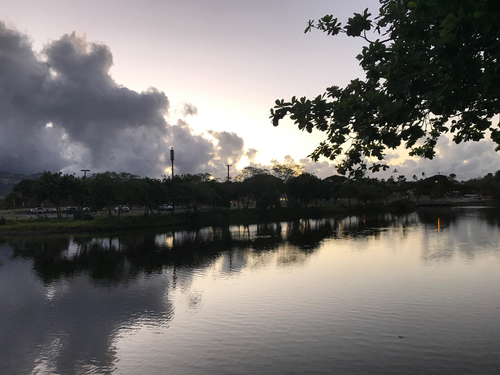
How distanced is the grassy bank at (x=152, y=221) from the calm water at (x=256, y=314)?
20550 mm

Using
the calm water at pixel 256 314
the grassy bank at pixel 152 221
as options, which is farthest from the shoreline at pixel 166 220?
the calm water at pixel 256 314

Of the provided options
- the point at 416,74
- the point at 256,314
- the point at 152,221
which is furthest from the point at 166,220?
the point at 416,74

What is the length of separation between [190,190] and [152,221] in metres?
8.29

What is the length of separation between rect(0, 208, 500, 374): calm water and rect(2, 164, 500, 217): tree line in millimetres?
5120

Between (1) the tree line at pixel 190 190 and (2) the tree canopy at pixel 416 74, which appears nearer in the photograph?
(2) the tree canopy at pixel 416 74

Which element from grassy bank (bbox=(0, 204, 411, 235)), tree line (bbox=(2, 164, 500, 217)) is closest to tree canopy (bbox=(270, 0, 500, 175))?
tree line (bbox=(2, 164, 500, 217))

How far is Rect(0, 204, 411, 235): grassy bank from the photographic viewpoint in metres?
47.8

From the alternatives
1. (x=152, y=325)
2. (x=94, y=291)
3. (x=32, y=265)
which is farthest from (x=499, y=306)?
(x=32, y=265)

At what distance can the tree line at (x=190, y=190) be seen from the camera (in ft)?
170

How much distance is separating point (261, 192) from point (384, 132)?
6808 cm

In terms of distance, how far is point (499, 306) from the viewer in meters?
14.5

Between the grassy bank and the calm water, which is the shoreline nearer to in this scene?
the grassy bank

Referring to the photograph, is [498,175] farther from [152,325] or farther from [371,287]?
[152,325]

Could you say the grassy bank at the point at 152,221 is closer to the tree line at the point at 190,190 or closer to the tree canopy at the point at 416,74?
the tree line at the point at 190,190
